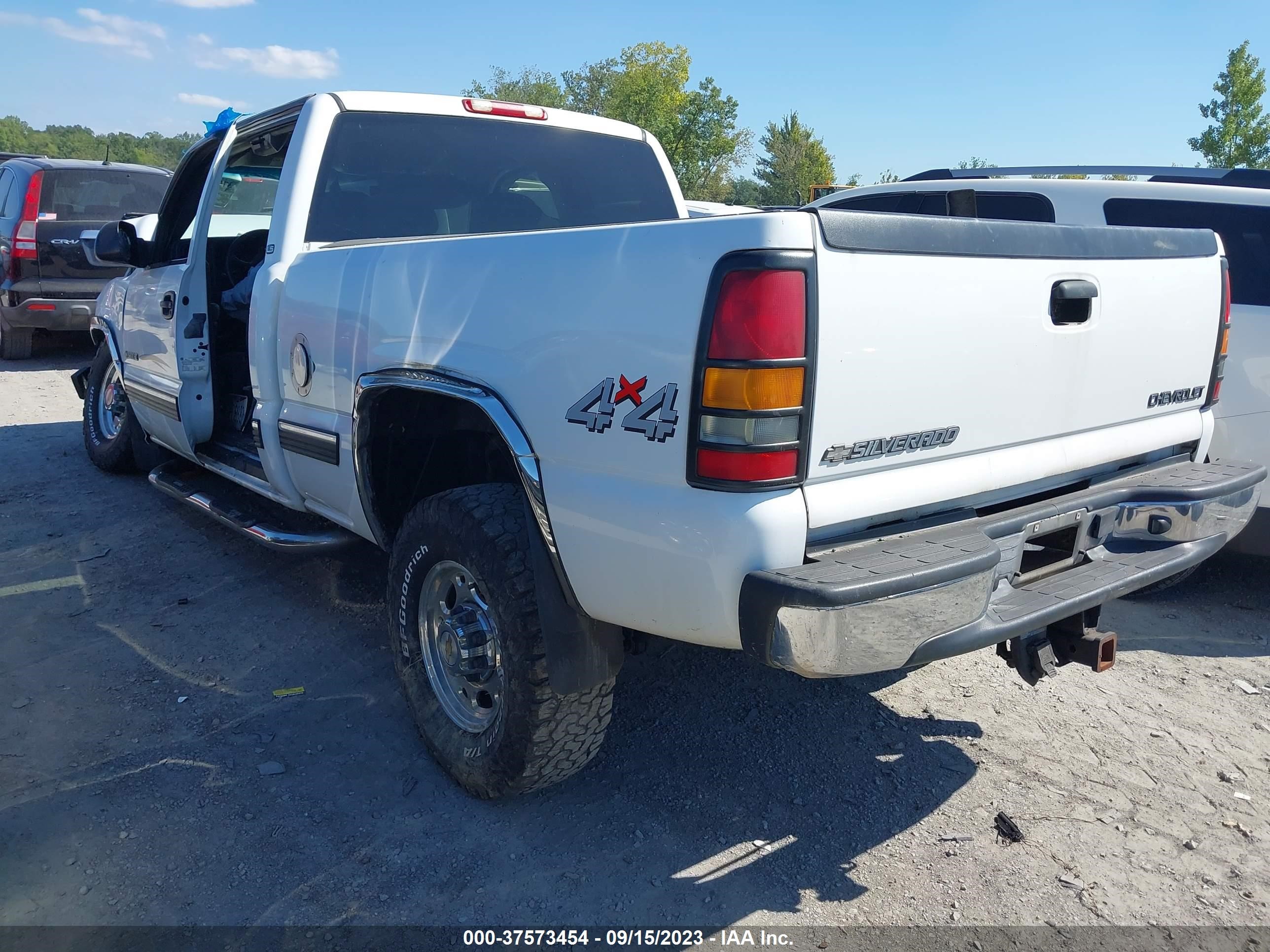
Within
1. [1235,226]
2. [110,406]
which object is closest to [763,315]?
[1235,226]

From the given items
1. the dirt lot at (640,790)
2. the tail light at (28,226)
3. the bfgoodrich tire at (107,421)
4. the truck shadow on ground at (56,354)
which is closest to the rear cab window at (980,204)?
the dirt lot at (640,790)

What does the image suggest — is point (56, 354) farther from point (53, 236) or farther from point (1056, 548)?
point (1056, 548)

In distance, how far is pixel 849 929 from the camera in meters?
2.36

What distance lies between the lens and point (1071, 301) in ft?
8.23

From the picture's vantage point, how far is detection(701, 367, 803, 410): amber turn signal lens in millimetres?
1979

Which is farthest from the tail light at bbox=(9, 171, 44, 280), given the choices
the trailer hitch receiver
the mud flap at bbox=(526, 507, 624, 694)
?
the trailer hitch receiver

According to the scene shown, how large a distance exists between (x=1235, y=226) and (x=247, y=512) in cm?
465

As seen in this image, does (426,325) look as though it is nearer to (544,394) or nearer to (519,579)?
(544,394)

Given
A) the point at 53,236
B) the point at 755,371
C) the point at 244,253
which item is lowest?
the point at 755,371

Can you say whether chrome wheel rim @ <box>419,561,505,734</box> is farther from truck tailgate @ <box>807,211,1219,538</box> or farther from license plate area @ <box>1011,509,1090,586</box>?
license plate area @ <box>1011,509,1090,586</box>

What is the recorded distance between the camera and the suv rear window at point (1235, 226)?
4.20 m

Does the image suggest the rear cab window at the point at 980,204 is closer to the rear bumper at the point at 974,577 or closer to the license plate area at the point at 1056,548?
the rear bumper at the point at 974,577

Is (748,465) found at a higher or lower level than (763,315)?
lower

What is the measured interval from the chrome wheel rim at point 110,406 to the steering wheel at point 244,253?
146 cm
